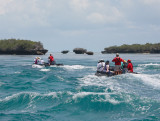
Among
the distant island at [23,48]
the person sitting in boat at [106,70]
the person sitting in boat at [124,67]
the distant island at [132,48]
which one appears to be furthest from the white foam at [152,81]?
the distant island at [132,48]

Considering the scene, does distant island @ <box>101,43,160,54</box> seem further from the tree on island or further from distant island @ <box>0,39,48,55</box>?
distant island @ <box>0,39,48,55</box>

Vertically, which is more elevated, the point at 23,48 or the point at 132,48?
the point at 132,48

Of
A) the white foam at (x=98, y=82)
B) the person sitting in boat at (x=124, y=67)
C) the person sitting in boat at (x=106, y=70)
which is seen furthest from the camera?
the person sitting in boat at (x=124, y=67)

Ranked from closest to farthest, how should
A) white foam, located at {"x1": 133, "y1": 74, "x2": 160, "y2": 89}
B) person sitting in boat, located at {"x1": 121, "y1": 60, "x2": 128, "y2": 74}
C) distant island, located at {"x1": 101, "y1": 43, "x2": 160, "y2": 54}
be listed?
1. white foam, located at {"x1": 133, "y1": 74, "x2": 160, "y2": 89}
2. person sitting in boat, located at {"x1": 121, "y1": 60, "x2": 128, "y2": 74}
3. distant island, located at {"x1": 101, "y1": 43, "x2": 160, "y2": 54}

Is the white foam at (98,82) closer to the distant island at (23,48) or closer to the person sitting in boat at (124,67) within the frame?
the person sitting in boat at (124,67)

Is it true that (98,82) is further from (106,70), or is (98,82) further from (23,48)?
(23,48)

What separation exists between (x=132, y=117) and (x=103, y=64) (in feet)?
47.1

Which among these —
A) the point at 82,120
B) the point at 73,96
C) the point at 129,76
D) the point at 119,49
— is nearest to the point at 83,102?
the point at 73,96

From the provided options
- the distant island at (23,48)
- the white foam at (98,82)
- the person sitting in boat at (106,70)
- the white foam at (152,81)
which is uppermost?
the distant island at (23,48)

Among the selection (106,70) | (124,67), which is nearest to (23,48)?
(124,67)

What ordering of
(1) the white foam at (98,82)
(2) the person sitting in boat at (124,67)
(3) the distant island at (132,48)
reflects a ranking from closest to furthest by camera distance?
(1) the white foam at (98,82) → (2) the person sitting in boat at (124,67) → (3) the distant island at (132,48)

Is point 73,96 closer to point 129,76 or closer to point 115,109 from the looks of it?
point 115,109

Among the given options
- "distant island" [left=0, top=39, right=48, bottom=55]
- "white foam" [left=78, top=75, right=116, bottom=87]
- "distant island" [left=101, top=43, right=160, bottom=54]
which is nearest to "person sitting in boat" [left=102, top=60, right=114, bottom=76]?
"white foam" [left=78, top=75, right=116, bottom=87]

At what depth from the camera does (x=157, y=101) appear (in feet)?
38.1
